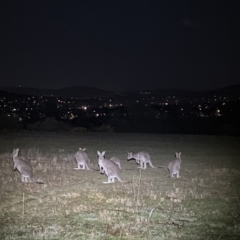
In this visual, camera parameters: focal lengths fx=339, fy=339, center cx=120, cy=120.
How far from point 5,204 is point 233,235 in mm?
5914

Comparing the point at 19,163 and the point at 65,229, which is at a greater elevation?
the point at 19,163

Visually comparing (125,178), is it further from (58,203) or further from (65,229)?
(65,229)

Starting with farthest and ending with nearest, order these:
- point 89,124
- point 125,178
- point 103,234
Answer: point 89,124 < point 125,178 < point 103,234

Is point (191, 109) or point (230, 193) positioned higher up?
point (191, 109)

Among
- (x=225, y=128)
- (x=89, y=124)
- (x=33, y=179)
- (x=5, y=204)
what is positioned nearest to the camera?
(x=5, y=204)

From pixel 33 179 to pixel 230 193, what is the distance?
6599mm

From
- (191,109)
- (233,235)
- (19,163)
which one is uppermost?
(191,109)

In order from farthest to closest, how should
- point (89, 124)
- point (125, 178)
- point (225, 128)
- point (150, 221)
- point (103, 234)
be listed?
point (89, 124) < point (225, 128) < point (125, 178) < point (150, 221) < point (103, 234)

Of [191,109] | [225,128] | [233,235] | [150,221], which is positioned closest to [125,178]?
[150,221]

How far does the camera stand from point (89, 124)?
57.1 metres

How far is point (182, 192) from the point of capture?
10828mm

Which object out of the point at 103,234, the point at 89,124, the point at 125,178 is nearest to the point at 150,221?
the point at 103,234

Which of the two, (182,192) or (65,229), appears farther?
(182,192)

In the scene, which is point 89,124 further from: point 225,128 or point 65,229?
point 65,229
